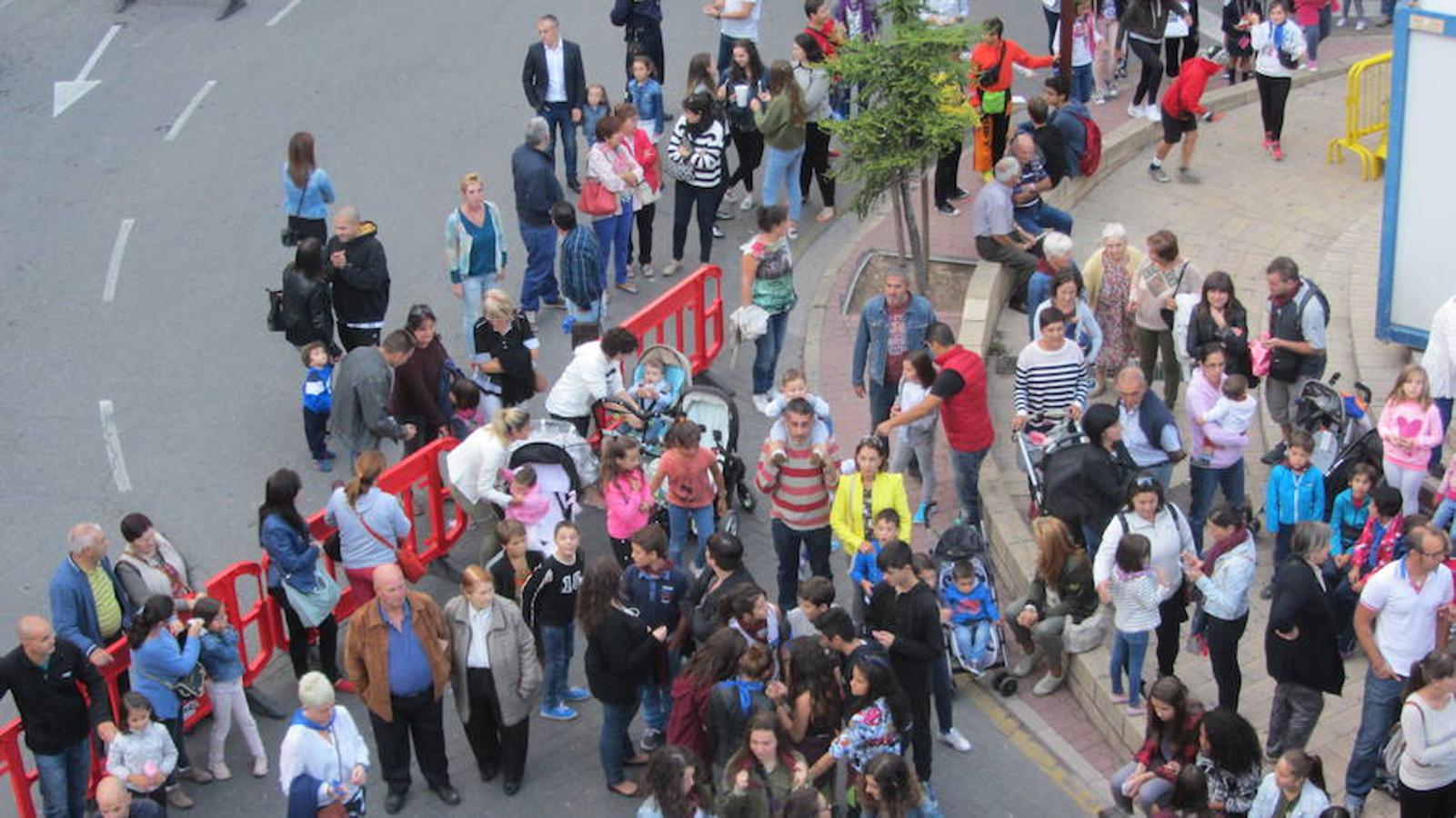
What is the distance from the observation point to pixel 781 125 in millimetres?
17953

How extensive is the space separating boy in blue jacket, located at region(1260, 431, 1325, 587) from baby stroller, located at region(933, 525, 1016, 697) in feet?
5.39

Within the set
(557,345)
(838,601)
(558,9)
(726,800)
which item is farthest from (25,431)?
(558,9)

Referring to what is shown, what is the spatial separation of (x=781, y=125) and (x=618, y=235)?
5.83 feet

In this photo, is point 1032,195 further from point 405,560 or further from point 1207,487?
point 405,560

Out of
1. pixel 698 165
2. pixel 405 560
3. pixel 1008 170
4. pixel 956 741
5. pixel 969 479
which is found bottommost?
pixel 956 741

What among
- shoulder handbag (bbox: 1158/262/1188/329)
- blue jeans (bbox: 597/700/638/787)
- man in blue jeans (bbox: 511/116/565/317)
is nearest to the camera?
blue jeans (bbox: 597/700/638/787)

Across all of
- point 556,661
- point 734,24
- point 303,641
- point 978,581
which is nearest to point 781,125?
point 734,24

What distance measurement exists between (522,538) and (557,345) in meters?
4.55

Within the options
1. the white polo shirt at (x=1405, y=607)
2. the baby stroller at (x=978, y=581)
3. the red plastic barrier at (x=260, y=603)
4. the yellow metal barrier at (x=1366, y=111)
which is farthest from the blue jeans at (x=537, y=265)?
the white polo shirt at (x=1405, y=607)

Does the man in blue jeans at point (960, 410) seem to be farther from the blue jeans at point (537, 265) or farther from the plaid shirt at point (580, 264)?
the blue jeans at point (537, 265)

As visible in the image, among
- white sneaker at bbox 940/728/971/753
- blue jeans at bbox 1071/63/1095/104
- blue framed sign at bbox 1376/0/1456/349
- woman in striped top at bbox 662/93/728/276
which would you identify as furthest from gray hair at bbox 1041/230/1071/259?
blue jeans at bbox 1071/63/1095/104

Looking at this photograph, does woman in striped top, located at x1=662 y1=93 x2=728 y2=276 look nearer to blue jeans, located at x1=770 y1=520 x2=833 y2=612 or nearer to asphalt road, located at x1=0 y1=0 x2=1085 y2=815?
asphalt road, located at x1=0 y1=0 x2=1085 y2=815

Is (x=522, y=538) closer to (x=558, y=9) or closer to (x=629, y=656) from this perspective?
(x=629, y=656)

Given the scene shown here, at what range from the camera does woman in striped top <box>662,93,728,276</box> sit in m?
17.3
